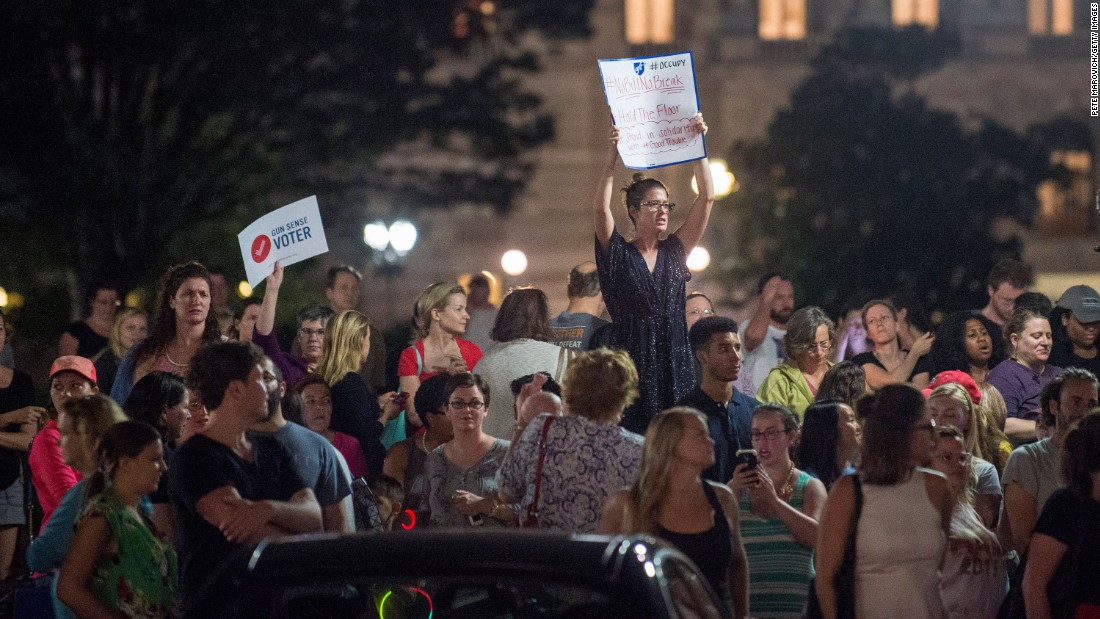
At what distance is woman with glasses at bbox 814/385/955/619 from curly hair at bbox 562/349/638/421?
117 centimetres

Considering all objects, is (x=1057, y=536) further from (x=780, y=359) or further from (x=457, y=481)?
(x=780, y=359)

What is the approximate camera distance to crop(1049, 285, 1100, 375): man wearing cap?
11273 mm

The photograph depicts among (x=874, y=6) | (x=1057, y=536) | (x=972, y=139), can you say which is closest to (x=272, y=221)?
(x=1057, y=536)

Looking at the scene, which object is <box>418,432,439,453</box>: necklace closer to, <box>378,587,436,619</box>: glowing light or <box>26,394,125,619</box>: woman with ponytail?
<box>26,394,125,619</box>: woman with ponytail

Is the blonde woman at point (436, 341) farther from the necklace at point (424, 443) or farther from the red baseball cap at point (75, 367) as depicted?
the red baseball cap at point (75, 367)

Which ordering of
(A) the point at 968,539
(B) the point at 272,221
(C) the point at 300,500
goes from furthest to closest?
(B) the point at 272,221
(A) the point at 968,539
(C) the point at 300,500

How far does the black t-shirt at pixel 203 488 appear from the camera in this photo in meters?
6.17

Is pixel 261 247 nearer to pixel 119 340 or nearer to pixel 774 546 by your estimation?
pixel 119 340

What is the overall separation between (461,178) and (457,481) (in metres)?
30.7

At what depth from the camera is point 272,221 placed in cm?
1127

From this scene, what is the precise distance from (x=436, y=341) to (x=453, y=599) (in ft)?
21.1

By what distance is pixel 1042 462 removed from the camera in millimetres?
8352

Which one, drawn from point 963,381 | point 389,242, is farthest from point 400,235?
point 963,381

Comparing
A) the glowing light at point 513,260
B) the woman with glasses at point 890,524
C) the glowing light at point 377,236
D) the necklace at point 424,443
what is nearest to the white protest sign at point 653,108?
the necklace at point 424,443
